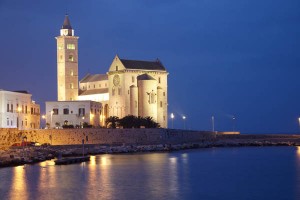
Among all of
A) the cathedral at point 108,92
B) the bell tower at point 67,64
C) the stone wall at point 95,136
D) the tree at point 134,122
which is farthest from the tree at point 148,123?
the bell tower at point 67,64

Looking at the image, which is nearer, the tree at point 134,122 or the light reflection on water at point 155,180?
the light reflection on water at point 155,180

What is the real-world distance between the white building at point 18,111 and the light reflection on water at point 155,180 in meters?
15.8

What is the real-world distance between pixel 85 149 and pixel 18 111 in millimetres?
11339

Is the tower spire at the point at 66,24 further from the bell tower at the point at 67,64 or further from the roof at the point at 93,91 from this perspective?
the roof at the point at 93,91

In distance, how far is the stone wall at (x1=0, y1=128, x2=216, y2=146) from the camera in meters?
63.5

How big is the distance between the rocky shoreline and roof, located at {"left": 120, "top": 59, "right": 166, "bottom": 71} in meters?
12.0

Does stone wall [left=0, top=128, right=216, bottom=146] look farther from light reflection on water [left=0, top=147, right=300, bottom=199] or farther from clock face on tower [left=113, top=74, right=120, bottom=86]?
light reflection on water [left=0, top=147, right=300, bottom=199]

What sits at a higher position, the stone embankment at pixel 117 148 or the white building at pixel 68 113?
the white building at pixel 68 113

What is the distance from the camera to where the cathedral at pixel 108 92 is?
78375 mm

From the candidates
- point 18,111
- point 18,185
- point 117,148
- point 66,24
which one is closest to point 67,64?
point 66,24

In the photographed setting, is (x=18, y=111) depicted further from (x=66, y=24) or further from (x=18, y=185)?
(x=18, y=185)

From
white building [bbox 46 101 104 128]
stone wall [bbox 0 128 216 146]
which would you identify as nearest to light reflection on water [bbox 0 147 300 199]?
stone wall [bbox 0 128 216 146]

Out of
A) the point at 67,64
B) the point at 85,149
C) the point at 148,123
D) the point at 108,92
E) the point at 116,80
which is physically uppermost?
the point at 67,64

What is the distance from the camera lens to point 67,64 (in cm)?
8644
